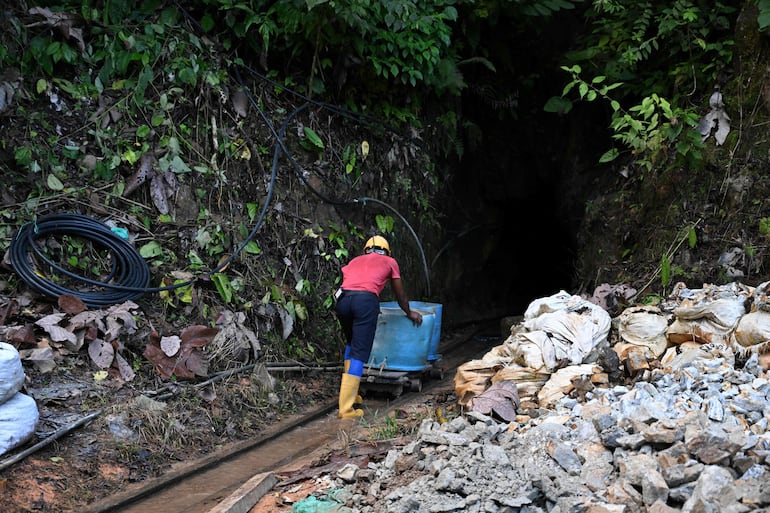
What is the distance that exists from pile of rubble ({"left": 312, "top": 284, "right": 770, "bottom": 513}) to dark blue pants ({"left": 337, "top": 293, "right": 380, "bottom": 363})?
1176 millimetres

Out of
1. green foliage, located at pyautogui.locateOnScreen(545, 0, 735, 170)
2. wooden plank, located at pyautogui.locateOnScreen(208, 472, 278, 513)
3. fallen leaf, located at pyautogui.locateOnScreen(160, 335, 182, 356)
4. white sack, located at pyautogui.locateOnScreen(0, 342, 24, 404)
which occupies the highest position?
green foliage, located at pyautogui.locateOnScreen(545, 0, 735, 170)

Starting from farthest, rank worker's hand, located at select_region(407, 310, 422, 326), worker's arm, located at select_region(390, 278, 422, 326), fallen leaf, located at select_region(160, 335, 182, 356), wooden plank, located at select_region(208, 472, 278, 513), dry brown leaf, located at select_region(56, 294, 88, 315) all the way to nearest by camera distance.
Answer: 1. worker's hand, located at select_region(407, 310, 422, 326)
2. worker's arm, located at select_region(390, 278, 422, 326)
3. fallen leaf, located at select_region(160, 335, 182, 356)
4. dry brown leaf, located at select_region(56, 294, 88, 315)
5. wooden plank, located at select_region(208, 472, 278, 513)

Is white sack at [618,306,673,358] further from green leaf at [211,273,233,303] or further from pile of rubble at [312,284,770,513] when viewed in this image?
green leaf at [211,273,233,303]

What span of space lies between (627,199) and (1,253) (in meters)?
6.89

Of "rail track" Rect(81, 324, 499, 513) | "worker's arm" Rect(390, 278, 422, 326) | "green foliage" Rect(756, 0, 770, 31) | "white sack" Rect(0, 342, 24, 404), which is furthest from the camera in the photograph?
"worker's arm" Rect(390, 278, 422, 326)

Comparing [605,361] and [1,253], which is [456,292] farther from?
[1,253]

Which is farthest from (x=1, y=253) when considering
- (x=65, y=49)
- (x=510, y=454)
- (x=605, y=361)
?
(x=605, y=361)

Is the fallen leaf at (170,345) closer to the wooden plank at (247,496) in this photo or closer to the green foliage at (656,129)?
the wooden plank at (247,496)

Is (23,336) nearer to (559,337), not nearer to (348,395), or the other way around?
(348,395)

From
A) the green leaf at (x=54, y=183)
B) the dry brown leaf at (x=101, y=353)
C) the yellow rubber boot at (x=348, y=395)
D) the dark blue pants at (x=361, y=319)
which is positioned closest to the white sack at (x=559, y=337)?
the dark blue pants at (x=361, y=319)

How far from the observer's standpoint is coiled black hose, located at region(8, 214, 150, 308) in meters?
5.38

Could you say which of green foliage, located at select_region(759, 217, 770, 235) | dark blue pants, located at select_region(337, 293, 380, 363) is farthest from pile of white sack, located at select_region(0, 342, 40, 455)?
green foliage, located at select_region(759, 217, 770, 235)

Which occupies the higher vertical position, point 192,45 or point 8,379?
point 192,45

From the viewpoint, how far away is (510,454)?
12.1 ft
